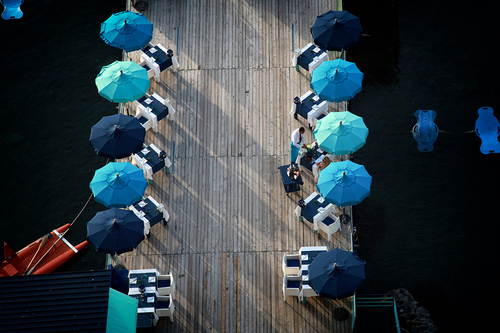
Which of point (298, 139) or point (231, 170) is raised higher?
point (298, 139)

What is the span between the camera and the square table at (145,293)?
79.3 feet

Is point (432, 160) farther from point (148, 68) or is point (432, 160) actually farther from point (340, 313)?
point (148, 68)

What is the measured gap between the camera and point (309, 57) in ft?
102

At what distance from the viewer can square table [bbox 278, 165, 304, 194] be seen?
27797 mm

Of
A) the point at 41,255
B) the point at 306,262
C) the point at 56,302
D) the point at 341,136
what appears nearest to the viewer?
the point at 56,302

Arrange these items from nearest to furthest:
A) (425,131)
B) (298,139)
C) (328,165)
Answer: (328,165), (298,139), (425,131)

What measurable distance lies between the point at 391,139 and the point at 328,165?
769 cm

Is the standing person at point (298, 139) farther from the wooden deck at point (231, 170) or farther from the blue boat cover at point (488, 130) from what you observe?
the blue boat cover at point (488, 130)

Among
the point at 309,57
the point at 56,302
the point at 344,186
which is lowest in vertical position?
the point at 56,302

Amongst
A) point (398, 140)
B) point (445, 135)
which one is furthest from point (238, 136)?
point (445, 135)

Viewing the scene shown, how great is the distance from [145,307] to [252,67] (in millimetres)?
13580

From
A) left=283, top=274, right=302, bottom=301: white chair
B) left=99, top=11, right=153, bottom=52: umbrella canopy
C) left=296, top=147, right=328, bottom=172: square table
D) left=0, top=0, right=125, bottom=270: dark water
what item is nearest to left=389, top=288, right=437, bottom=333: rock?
left=283, top=274, right=302, bottom=301: white chair

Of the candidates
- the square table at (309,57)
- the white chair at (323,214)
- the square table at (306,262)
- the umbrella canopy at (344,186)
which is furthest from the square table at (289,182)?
the square table at (309,57)

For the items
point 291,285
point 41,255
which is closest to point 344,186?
point 291,285
